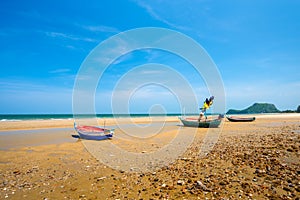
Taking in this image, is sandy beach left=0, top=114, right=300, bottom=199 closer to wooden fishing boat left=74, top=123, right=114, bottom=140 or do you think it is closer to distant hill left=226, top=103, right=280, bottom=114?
wooden fishing boat left=74, top=123, right=114, bottom=140

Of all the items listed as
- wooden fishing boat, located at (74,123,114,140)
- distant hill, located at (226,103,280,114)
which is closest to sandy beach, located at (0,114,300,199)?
wooden fishing boat, located at (74,123,114,140)

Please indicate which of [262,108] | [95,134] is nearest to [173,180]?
[95,134]

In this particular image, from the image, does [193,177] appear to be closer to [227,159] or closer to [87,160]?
[227,159]

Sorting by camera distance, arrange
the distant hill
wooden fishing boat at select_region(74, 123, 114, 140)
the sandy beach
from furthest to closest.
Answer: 1. the distant hill
2. wooden fishing boat at select_region(74, 123, 114, 140)
3. the sandy beach

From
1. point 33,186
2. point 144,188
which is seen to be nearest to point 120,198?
point 144,188

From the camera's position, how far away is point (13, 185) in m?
6.20

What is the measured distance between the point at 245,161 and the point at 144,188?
4.37 metres

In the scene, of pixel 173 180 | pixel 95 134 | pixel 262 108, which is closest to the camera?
pixel 173 180

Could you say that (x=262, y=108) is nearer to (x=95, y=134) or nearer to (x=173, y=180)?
(x=95, y=134)

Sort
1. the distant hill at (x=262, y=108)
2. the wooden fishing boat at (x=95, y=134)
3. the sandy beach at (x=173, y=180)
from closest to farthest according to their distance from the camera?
1. the sandy beach at (x=173, y=180)
2. the wooden fishing boat at (x=95, y=134)
3. the distant hill at (x=262, y=108)

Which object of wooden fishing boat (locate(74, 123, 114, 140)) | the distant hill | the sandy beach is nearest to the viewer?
the sandy beach

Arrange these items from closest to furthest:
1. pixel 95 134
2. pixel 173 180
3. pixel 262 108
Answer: pixel 173 180 → pixel 95 134 → pixel 262 108

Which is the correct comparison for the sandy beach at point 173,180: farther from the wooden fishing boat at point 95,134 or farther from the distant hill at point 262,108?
the distant hill at point 262,108

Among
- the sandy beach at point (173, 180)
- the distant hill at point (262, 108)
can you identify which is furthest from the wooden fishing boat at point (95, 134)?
the distant hill at point (262, 108)
